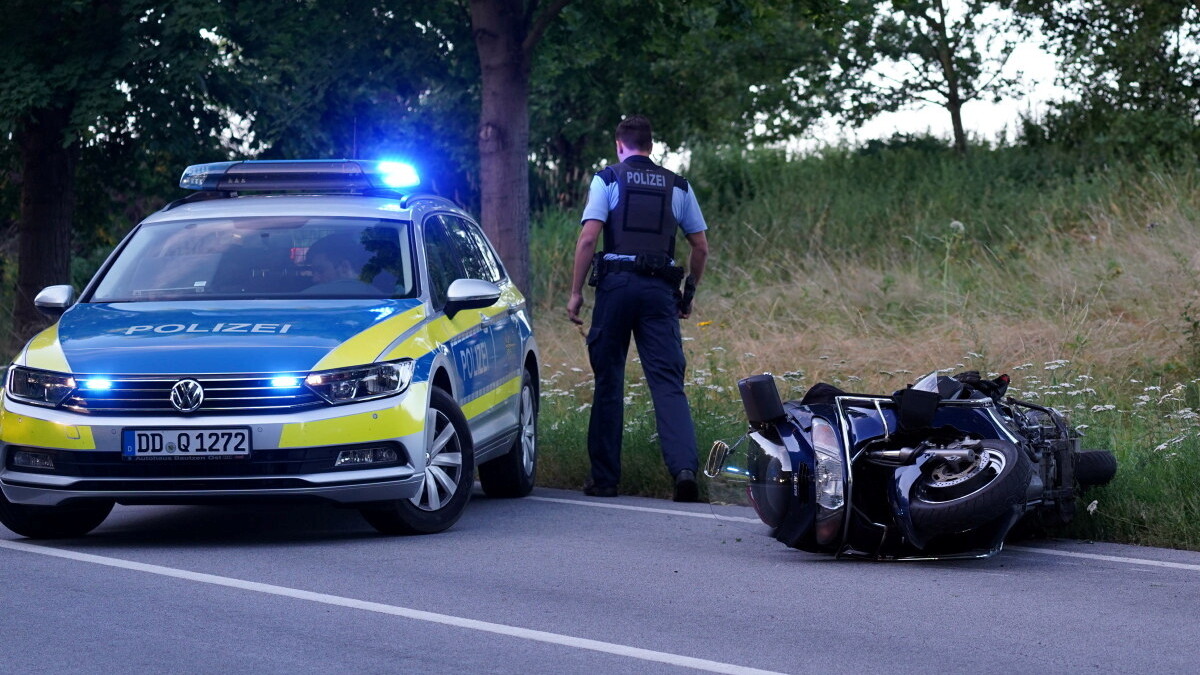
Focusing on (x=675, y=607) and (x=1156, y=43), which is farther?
(x=1156, y=43)

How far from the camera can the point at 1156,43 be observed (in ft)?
74.6

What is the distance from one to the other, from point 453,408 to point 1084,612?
10.9 feet

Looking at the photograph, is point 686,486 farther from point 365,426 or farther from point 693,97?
point 693,97

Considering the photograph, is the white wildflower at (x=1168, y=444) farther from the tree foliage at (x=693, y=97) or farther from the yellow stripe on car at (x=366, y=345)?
the tree foliage at (x=693, y=97)

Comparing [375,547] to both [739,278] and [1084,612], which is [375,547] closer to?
[1084,612]

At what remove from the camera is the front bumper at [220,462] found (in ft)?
25.8

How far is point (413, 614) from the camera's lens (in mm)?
6504

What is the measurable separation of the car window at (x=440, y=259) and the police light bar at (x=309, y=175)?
405 mm

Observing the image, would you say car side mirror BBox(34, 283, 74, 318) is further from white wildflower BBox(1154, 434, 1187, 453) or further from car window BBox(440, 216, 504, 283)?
white wildflower BBox(1154, 434, 1187, 453)

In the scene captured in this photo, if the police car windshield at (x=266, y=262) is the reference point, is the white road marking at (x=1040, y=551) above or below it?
below

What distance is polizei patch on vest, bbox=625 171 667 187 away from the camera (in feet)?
32.7

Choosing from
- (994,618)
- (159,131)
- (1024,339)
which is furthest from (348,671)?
(159,131)

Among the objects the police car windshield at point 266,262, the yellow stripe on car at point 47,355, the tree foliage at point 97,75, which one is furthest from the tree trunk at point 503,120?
the yellow stripe on car at point 47,355

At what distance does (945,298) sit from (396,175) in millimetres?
7428
